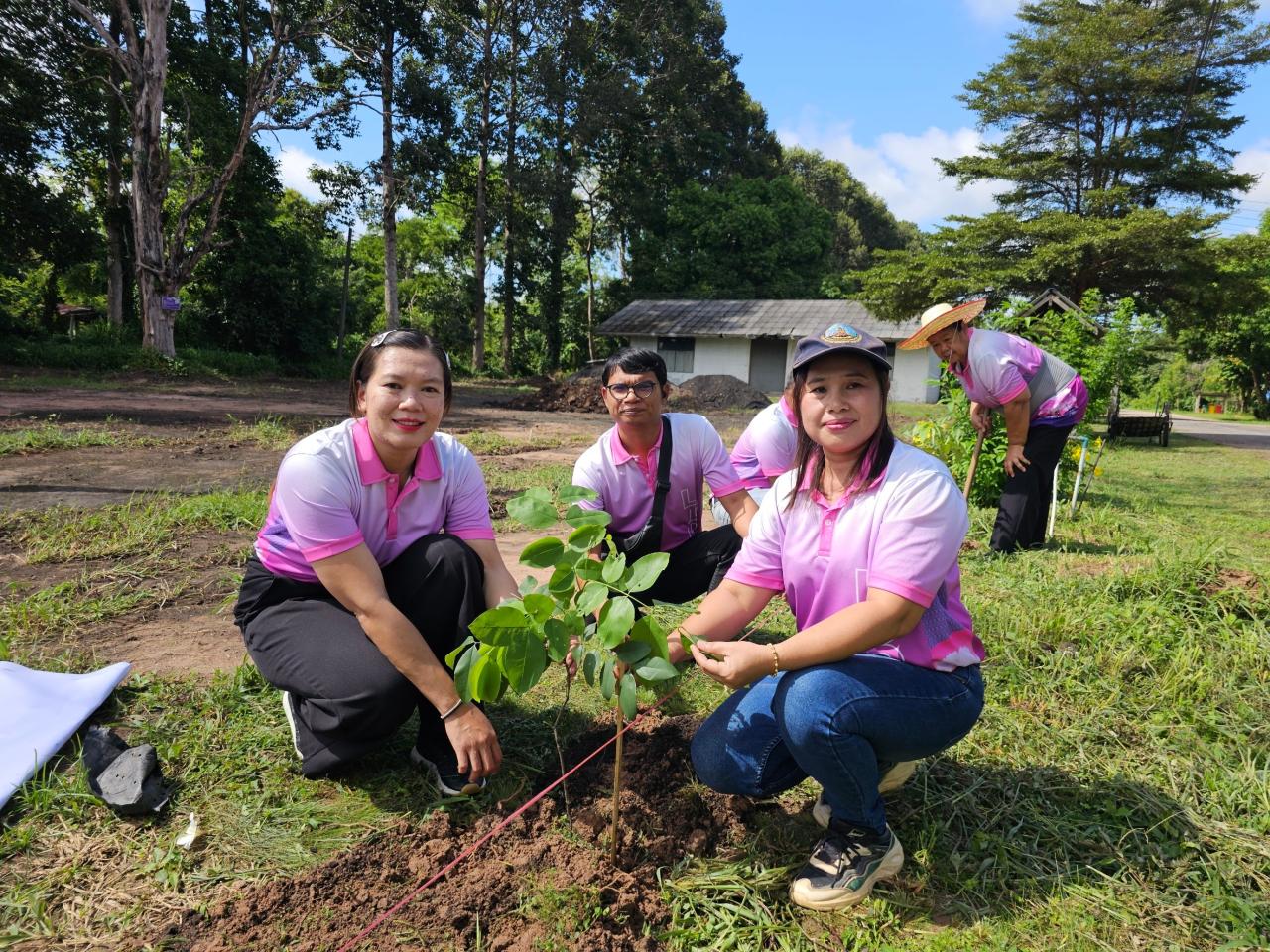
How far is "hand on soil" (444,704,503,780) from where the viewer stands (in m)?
1.94

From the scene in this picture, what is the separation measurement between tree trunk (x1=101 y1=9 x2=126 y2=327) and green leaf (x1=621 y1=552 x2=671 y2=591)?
21.5 m

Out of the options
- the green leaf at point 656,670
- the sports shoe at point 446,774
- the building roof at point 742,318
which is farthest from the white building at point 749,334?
the green leaf at point 656,670

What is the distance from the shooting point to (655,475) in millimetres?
2914

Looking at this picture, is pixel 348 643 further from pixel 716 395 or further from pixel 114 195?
pixel 114 195

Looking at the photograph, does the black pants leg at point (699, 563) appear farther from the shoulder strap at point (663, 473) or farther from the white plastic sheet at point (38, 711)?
the white plastic sheet at point (38, 711)

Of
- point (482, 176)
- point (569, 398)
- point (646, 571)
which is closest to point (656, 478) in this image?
point (646, 571)

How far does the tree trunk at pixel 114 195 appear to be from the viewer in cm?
1822

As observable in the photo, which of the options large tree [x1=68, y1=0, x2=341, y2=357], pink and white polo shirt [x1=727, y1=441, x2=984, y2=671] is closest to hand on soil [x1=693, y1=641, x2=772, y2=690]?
pink and white polo shirt [x1=727, y1=441, x2=984, y2=671]

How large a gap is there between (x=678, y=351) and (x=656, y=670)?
87.7ft

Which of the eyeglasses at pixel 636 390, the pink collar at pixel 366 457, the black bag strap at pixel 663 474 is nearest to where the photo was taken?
the pink collar at pixel 366 457

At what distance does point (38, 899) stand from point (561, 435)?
388 inches

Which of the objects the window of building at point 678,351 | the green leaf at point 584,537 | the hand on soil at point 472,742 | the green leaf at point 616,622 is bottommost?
the hand on soil at point 472,742

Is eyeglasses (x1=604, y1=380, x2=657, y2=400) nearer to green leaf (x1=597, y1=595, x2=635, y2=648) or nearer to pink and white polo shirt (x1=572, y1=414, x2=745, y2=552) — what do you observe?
pink and white polo shirt (x1=572, y1=414, x2=745, y2=552)

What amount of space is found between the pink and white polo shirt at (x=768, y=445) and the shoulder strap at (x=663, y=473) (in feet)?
1.64
